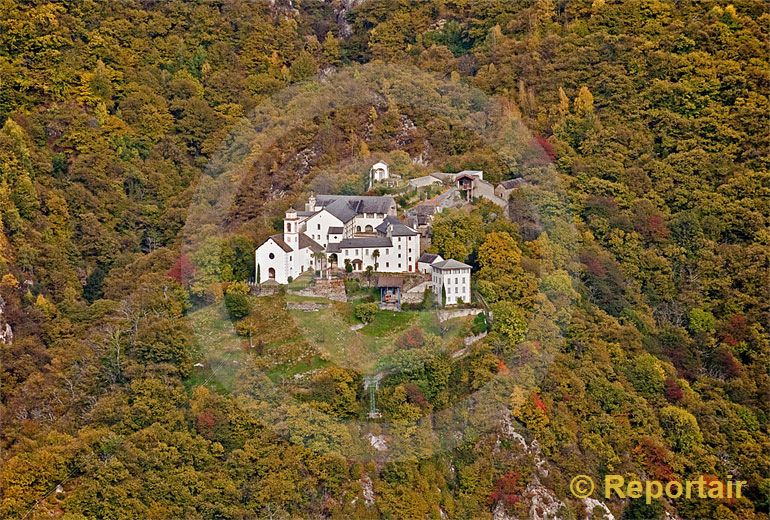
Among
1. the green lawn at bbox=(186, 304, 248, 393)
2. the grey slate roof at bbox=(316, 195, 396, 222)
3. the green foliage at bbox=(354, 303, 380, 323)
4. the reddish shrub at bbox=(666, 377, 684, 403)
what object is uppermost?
the grey slate roof at bbox=(316, 195, 396, 222)

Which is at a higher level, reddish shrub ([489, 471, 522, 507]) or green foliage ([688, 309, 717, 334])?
green foliage ([688, 309, 717, 334])

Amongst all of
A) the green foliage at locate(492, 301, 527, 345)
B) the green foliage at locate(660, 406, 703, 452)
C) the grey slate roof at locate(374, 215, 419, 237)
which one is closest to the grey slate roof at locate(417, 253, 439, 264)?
the grey slate roof at locate(374, 215, 419, 237)

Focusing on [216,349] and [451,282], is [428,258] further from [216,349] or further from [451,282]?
[216,349]

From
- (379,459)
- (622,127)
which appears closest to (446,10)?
(622,127)

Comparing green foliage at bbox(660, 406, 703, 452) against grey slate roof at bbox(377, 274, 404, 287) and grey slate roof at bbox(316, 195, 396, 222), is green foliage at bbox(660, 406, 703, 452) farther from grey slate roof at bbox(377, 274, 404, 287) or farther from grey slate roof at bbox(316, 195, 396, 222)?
grey slate roof at bbox(316, 195, 396, 222)

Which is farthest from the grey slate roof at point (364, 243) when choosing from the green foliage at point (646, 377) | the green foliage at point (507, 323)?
the green foliage at point (646, 377)

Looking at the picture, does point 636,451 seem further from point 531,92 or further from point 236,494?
point 531,92

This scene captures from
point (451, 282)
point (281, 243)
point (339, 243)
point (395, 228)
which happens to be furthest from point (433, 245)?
point (281, 243)
